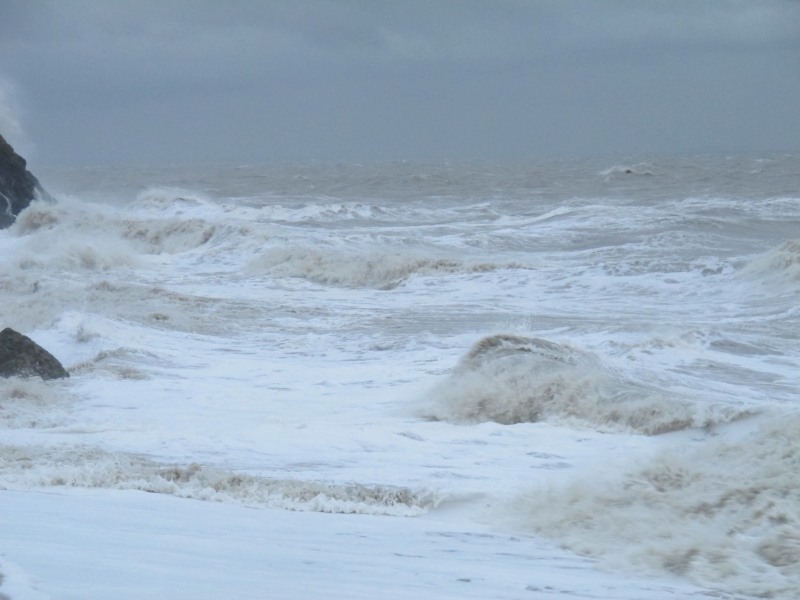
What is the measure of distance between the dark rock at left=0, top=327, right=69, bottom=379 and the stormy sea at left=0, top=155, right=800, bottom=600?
0.17 meters

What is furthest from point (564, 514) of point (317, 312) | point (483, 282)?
point (483, 282)

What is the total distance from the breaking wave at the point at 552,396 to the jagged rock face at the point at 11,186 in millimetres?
20736

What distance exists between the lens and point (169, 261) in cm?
2002

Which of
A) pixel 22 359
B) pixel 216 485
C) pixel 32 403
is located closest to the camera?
pixel 216 485

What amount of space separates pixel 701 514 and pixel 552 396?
309 centimetres

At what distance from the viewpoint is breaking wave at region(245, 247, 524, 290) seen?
640 inches

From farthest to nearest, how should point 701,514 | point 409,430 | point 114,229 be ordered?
point 114,229 < point 409,430 < point 701,514

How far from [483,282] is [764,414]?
10064 mm

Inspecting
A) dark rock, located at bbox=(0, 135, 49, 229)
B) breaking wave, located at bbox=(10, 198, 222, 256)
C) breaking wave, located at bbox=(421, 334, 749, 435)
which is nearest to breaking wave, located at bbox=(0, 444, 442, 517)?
breaking wave, located at bbox=(421, 334, 749, 435)

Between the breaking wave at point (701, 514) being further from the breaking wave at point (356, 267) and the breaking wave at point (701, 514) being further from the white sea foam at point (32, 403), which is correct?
the breaking wave at point (356, 267)

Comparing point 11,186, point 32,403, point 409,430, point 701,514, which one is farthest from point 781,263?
point 11,186

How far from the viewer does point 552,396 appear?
7.03 m

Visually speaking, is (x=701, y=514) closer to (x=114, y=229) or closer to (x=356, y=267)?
(x=356, y=267)

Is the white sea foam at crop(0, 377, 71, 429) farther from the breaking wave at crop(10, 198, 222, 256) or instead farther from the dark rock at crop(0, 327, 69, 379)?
the breaking wave at crop(10, 198, 222, 256)
